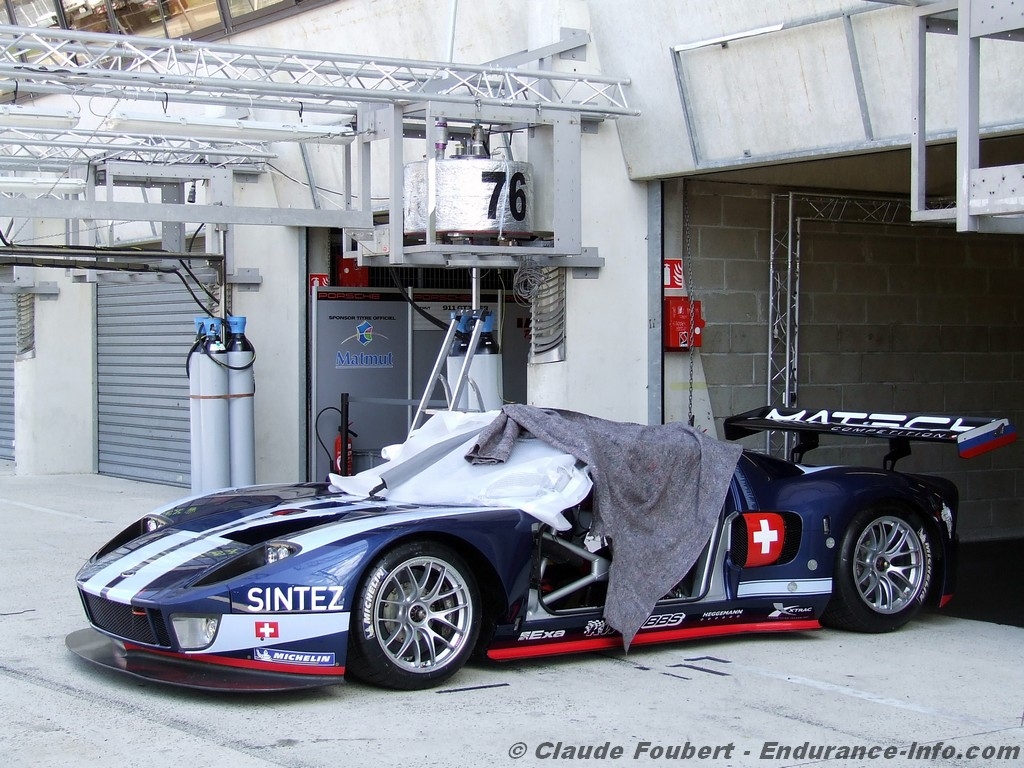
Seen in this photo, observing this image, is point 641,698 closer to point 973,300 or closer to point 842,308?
point 842,308

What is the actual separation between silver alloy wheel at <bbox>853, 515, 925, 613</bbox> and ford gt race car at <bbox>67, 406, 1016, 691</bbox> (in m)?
0.01

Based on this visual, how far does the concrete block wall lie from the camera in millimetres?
11789

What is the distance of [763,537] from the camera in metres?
7.12

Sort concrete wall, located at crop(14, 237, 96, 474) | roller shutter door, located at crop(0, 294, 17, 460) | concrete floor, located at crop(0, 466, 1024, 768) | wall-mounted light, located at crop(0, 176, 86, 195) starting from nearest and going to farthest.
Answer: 1. concrete floor, located at crop(0, 466, 1024, 768)
2. wall-mounted light, located at crop(0, 176, 86, 195)
3. concrete wall, located at crop(14, 237, 96, 474)
4. roller shutter door, located at crop(0, 294, 17, 460)

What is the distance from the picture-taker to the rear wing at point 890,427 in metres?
7.35

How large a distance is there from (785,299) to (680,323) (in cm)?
126

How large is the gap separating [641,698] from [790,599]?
1573 mm

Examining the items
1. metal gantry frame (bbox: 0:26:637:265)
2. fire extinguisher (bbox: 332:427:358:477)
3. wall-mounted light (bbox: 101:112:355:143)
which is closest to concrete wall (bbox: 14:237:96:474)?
fire extinguisher (bbox: 332:427:358:477)

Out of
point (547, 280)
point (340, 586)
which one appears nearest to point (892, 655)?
point (340, 586)

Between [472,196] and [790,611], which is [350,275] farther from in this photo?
[790,611]

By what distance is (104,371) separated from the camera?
17.8 metres

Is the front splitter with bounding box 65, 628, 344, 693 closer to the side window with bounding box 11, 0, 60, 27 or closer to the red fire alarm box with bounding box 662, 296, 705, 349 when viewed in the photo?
the red fire alarm box with bounding box 662, 296, 705, 349

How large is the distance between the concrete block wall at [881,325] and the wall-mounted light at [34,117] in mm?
4956

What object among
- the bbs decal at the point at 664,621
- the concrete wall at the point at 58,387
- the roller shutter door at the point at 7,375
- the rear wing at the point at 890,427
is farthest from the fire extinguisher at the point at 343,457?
the roller shutter door at the point at 7,375
